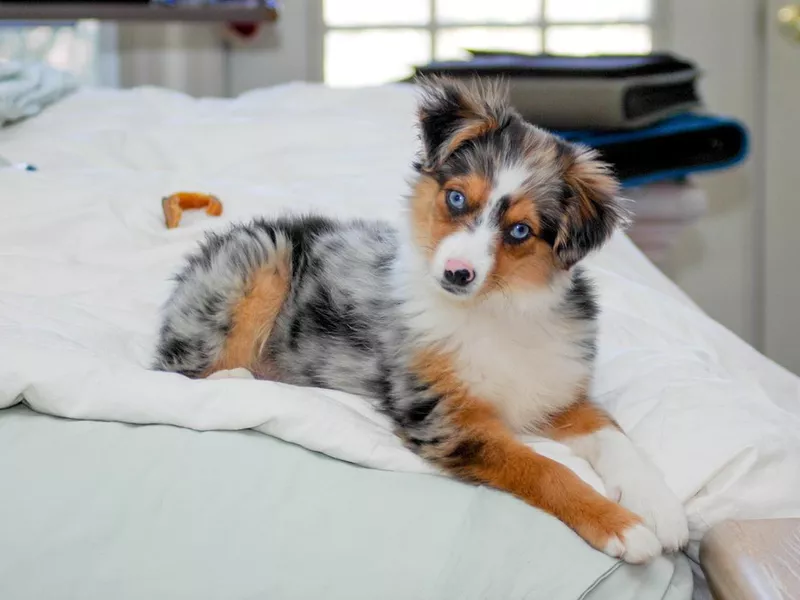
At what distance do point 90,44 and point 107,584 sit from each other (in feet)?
10.1

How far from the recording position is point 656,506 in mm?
1188

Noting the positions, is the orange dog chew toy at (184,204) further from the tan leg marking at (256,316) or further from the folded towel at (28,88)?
the folded towel at (28,88)

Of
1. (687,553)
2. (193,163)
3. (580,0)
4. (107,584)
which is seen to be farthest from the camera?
(580,0)

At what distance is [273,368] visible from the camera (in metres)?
1.73

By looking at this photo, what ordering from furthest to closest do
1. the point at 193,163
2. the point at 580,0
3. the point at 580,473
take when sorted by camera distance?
the point at 580,0 → the point at 193,163 → the point at 580,473

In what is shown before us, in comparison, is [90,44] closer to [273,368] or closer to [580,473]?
[273,368]

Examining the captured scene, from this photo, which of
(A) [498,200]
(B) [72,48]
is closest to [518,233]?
(A) [498,200]

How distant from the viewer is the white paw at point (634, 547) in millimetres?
1079

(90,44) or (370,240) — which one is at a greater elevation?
→ (90,44)

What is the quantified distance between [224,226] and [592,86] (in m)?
1.40

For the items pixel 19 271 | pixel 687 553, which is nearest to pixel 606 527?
pixel 687 553

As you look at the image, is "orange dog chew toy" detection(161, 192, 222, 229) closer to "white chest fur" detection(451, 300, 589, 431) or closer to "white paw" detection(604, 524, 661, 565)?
"white chest fur" detection(451, 300, 589, 431)

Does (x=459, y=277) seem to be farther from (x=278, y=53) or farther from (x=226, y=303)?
(x=278, y=53)

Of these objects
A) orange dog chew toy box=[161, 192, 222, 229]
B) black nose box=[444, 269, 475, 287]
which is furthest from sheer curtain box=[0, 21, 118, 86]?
black nose box=[444, 269, 475, 287]
